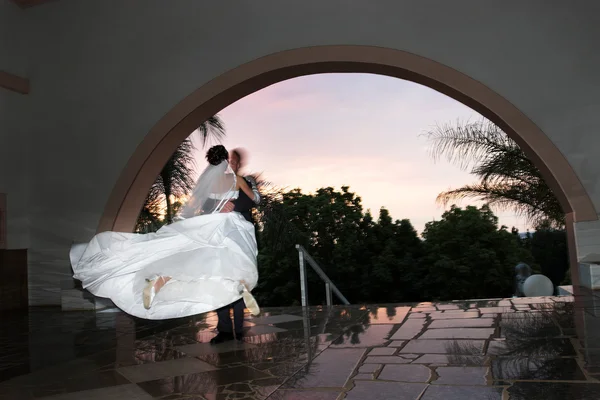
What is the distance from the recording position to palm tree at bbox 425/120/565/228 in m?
Answer: 10.1

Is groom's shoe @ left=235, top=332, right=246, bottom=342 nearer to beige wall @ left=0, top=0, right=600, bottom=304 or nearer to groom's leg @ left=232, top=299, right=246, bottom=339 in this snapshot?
groom's leg @ left=232, top=299, right=246, bottom=339

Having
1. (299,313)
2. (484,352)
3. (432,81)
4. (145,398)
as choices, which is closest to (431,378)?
(484,352)

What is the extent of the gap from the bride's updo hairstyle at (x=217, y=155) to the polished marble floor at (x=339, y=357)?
1499mm

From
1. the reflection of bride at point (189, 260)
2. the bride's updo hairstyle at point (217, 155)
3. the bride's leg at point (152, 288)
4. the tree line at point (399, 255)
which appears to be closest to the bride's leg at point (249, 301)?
the reflection of bride at point (189, 260)

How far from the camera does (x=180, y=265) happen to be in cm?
454

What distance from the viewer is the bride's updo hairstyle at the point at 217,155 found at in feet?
15.4

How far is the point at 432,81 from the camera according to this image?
23.4ft

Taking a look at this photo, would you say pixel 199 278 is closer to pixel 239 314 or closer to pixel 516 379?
pixel 239 314

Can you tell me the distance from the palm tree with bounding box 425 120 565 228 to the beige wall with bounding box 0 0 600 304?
321 centimetres

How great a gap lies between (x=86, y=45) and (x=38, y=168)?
6.54 feet

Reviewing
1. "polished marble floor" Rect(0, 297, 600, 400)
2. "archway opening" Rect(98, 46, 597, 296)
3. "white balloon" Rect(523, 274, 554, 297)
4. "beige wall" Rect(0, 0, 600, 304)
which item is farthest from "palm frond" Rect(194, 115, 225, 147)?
"white balloon" Rect(523, 274, 554, 297)

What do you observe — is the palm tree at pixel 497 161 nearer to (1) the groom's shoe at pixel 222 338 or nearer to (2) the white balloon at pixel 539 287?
(2) the white balloon at pixel 539 287

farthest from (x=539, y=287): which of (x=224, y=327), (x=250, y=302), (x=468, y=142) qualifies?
(x=250, y=302)

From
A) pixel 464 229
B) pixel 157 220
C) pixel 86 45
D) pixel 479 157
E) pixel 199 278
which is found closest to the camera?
pixel 199 278
